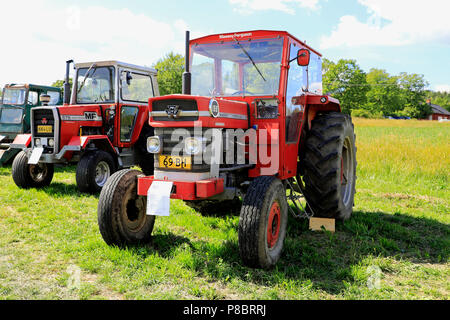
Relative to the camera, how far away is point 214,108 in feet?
11.2

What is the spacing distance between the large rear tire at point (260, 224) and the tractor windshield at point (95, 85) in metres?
5.28

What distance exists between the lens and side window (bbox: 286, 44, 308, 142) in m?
4.15

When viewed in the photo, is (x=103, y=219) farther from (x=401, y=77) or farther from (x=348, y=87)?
(x=401, y=77)

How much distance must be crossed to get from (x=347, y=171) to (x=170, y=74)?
34.5m

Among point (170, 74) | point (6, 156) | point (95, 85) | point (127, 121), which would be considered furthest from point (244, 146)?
point (170, 74)

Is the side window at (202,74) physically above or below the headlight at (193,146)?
above

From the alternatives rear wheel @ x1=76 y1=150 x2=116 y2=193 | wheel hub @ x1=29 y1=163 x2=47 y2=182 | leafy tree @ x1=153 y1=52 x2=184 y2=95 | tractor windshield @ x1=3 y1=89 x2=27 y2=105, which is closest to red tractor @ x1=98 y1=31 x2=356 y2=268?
rear wheel @ x1=76 y1=150 x2=116 y2=193

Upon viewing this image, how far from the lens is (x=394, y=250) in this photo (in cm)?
402

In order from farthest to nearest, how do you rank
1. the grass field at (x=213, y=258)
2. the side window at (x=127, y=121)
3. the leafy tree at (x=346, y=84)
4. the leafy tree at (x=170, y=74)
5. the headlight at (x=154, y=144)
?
the leafy tree at (x=346, y=84), the leafy tree at (x=170, y=74), the side window at (x=127, y=121), the headlight at (x=154, y=144), the grass field at (x=213, y=258)

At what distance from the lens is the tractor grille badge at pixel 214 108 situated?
337 cm

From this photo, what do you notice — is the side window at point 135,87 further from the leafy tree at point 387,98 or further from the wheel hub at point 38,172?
the leafy tree at point 387,98

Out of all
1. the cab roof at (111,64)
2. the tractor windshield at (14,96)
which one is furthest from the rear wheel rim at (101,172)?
the tractor windshield at (14,96)

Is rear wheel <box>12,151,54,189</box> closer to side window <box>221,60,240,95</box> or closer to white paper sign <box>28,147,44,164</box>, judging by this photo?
white paper sign <box>28,147,44,164</box>

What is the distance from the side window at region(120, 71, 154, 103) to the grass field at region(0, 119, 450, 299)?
110 inches
